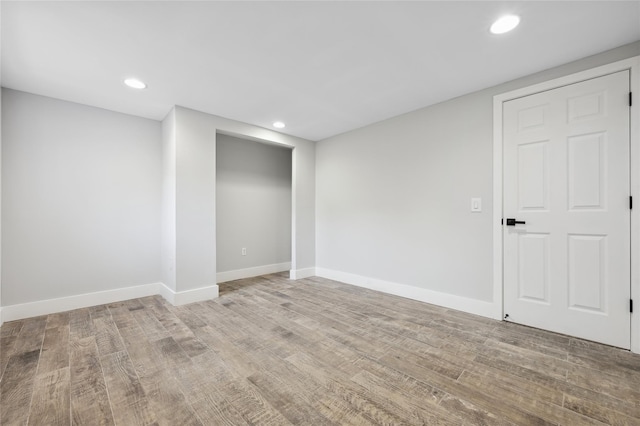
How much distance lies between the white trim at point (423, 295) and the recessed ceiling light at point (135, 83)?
143 inches

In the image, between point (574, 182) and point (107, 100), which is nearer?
point (574, 182)

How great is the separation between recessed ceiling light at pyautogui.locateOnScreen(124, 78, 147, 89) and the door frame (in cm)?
372

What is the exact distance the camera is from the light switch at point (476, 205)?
9.25ft

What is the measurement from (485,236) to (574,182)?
0.86m

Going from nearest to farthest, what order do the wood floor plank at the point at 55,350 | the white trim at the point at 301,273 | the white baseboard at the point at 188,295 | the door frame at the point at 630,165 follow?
the wood floor plank at the point at 55,350 → the door frame at the point at 630,165 → the white baseboard at the point at 188,295 → the white trim at the point at 301,273

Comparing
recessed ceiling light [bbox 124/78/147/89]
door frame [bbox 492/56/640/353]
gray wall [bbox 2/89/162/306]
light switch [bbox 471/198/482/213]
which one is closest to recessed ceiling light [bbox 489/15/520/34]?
door frame [bbox 492/56/640/353]

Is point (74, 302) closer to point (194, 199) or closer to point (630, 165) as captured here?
point (194, 199)

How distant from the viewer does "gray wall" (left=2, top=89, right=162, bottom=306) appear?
9.12ft

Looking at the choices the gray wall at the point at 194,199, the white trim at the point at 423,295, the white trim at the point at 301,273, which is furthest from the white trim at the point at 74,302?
the white trim at the point at 423,295

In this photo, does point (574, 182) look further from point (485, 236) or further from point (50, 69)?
point (50, 69)

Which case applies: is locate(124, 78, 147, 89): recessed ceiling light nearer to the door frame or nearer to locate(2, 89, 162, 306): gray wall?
locate(2, 89, 162, 306): gray wall

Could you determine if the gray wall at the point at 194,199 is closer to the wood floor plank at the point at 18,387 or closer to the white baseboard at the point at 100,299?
the white baseboard at the point at 100,299

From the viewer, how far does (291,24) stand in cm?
185

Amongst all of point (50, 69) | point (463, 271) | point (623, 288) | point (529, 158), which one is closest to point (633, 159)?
point (529, 158)
